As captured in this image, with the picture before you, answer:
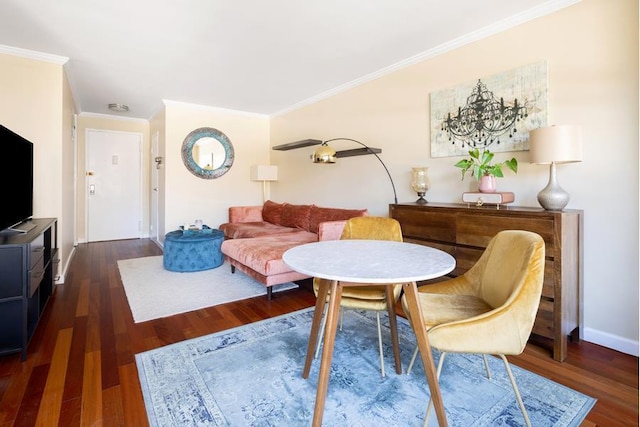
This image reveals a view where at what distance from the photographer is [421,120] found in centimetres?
327

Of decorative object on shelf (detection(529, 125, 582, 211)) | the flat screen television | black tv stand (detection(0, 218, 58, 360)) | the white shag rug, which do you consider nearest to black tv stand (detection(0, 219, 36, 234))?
the flat screen television

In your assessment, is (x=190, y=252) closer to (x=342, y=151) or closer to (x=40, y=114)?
(x=40, y=114)

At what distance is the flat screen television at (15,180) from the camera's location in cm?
222

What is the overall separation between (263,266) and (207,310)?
2.00 feet

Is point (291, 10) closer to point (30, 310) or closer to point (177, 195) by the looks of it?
point (30, 310)

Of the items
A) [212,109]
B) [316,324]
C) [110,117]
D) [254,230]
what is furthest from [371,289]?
[110,117]

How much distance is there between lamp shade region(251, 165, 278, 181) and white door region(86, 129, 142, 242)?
2559 mm

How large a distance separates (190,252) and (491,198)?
129 inches

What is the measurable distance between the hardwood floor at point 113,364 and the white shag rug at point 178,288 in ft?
0.45

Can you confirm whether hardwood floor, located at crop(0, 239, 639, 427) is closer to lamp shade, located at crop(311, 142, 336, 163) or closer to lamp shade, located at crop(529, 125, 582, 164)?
lamp shade, located at crop(529, 125, 582, 164)

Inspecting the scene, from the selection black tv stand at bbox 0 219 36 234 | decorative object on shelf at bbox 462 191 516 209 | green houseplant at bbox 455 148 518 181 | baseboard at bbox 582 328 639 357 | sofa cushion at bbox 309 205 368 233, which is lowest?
baseboard at bbox 582 328 639 357

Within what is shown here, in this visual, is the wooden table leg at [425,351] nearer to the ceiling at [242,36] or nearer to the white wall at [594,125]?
the white wall at [594,125]

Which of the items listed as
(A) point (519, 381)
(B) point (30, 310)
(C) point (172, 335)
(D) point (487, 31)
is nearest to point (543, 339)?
(A) point (519, 381)

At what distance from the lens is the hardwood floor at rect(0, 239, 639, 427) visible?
151 cm
